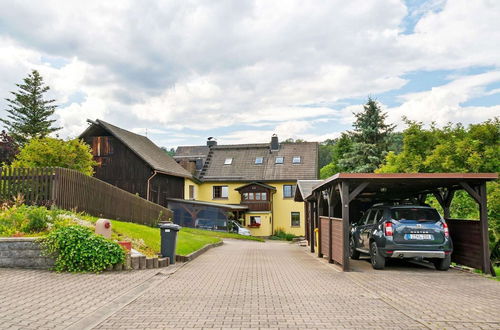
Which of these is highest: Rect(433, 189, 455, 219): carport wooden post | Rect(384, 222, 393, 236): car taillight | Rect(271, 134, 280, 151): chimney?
Rect(271, 134, 280, 151): chimney

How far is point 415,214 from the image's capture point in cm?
1195

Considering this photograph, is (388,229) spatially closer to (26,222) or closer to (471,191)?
(471,191)

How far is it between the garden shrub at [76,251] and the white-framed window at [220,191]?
3807 cm

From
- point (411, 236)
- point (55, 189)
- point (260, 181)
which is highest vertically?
point (260, 181)

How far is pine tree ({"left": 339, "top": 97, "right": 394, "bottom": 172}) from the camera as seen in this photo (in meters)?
45.0

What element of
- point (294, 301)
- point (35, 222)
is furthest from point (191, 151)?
point (294, 301)

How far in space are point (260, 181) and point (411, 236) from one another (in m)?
36.6

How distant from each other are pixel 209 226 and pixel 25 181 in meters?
25.2

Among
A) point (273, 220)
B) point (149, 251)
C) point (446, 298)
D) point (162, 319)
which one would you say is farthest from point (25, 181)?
point (273, 220)

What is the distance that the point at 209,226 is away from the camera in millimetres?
39656

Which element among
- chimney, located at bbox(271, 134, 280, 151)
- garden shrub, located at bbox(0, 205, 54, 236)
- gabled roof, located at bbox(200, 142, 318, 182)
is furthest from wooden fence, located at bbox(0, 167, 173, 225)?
chimney, located at bbox(271, 134, 280, 151)

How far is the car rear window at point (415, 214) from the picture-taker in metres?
11.9

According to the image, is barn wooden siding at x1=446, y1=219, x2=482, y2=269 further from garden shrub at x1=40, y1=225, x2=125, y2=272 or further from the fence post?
the fence post

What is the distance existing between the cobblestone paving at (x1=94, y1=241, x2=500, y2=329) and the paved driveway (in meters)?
0.01
